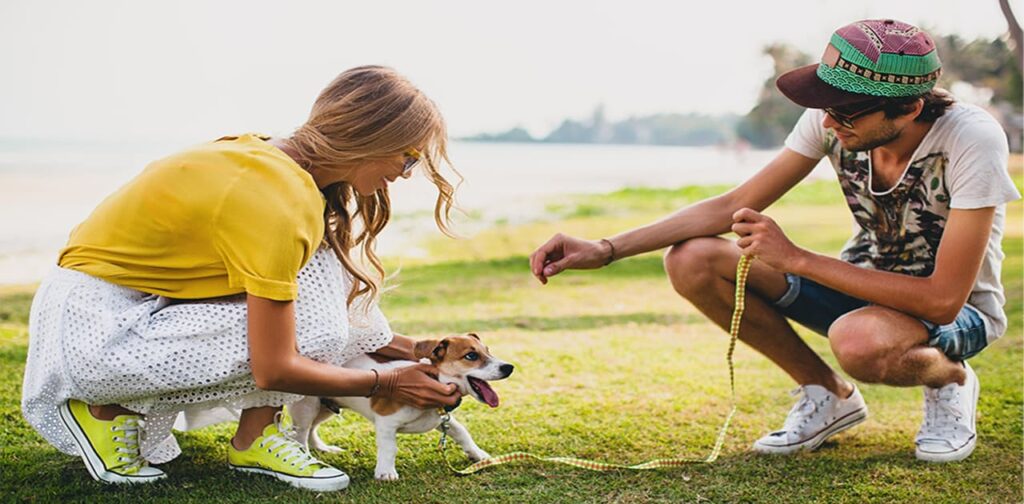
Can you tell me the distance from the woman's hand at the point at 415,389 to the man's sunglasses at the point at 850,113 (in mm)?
1374

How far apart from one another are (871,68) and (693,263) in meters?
0.85

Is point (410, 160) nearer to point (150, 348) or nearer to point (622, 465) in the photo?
point (150, 348)

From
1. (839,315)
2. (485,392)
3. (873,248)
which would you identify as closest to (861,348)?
(839,315)

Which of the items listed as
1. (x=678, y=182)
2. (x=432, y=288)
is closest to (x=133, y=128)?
(x=678, y=182)

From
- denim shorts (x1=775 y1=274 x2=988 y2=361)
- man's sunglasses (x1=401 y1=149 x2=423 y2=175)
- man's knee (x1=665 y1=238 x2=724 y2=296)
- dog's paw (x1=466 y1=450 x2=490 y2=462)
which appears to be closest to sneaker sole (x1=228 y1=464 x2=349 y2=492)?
dog's paw (x1=466 y1=450 x2=490 y2=462)

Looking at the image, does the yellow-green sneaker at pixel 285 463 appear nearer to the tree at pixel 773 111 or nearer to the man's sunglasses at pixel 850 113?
the man's sunglasses at pixel 850 113

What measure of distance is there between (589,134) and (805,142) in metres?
58.1

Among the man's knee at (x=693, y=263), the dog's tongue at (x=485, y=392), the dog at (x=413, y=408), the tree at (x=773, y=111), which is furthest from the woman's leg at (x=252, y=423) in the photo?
the tree at (x=773, y=111)

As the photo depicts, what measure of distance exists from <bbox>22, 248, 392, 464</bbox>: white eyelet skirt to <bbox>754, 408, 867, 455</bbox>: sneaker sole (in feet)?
4.68

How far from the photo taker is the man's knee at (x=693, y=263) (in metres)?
3.32

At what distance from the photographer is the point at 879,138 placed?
300 centimetres

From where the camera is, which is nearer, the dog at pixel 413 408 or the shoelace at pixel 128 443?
the shoelace at pixel 128 443

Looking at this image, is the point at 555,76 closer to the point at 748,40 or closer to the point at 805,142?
the point at 748,40

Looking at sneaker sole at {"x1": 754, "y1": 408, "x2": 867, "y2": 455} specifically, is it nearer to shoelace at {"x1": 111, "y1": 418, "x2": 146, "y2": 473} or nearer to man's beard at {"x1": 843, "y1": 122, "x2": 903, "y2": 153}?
man's beard at {"x1": 843, "y1": 122, "x2": 903, "y2": 153}
